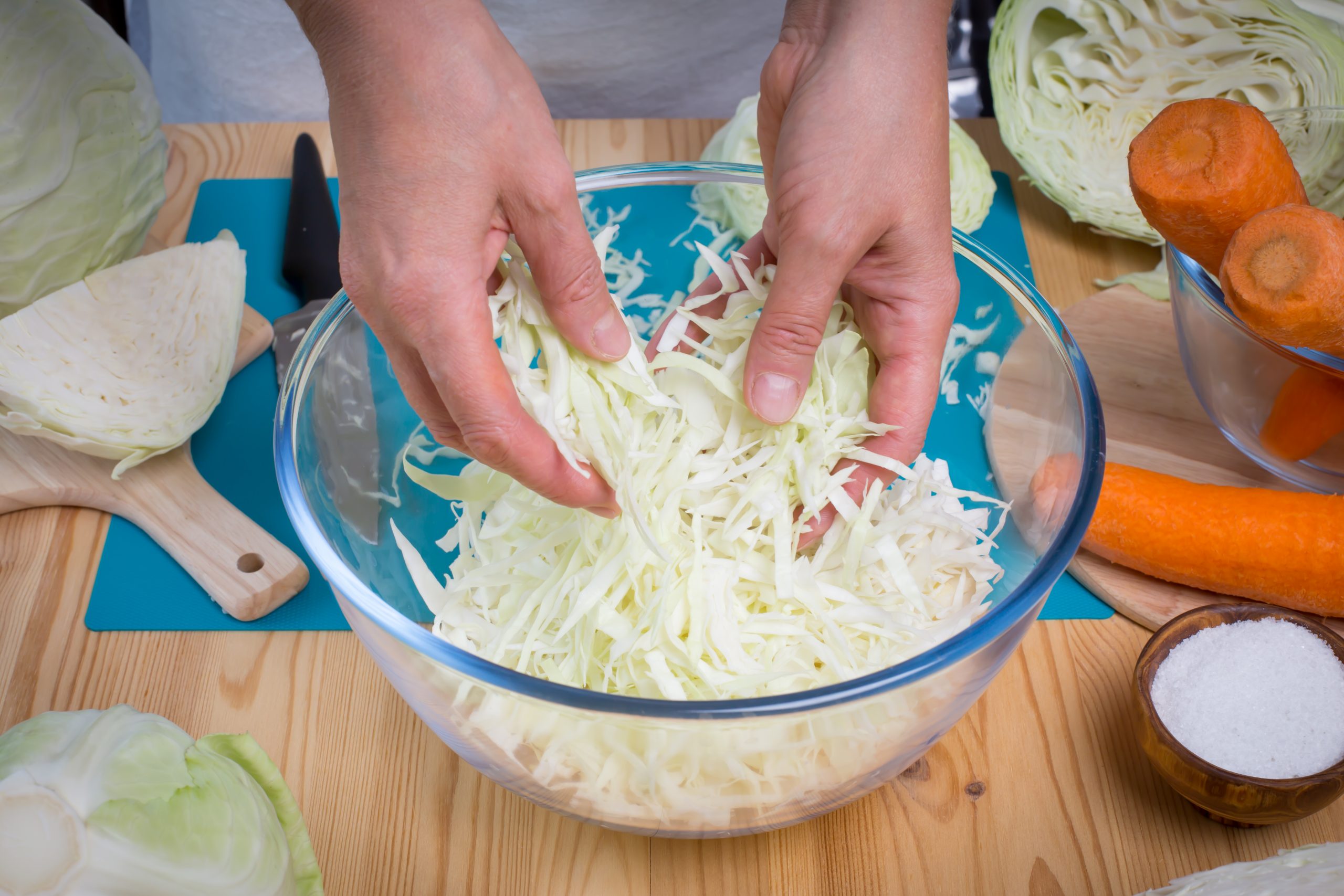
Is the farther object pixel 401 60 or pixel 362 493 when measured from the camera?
pixel 362 493

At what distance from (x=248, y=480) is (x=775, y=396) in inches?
32.3

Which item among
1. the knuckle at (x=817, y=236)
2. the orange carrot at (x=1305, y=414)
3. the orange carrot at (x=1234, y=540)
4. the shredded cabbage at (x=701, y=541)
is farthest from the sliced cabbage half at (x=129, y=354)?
the orange carrot at (x=1305, y=414)

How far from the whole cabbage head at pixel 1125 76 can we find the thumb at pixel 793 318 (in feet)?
2.85

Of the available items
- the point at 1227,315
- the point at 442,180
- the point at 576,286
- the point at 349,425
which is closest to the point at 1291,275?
the point at 1227,315

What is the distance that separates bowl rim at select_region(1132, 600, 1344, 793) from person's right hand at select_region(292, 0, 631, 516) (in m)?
0.70

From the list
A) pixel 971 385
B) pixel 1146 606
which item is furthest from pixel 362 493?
pixel 1146 606

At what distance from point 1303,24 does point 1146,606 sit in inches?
37.2

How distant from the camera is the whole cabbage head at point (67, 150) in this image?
4.82 ft

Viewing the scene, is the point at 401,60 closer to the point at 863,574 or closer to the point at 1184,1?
the point at 863,574

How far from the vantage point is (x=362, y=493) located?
1.17 m

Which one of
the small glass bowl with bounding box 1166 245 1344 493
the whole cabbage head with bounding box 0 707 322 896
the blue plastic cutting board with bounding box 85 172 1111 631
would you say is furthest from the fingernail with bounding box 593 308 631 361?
the small glass bowl with bounding box 1166 245 1344 493

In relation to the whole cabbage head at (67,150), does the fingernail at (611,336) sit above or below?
above

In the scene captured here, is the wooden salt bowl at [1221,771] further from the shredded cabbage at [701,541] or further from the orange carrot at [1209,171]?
the orange carrot at [1209,171]

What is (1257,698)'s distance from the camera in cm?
109
